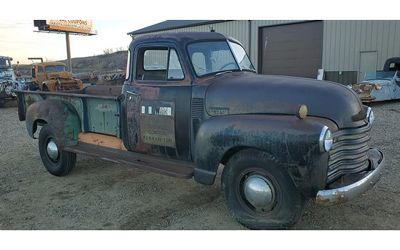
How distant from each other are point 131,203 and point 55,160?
6.49 ft

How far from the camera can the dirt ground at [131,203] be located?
3.81 m

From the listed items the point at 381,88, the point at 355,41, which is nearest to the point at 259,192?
the point at 381,88

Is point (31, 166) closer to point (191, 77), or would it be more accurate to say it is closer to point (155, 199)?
point (155, 199)

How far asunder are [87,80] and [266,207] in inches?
776

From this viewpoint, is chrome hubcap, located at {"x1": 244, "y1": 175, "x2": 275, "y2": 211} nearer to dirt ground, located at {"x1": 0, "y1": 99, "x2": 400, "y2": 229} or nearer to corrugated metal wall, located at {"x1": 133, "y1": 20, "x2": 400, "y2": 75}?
dirt ground, located at {"x1": 0, "y1": 99, "x2": 400, "y2": 229}

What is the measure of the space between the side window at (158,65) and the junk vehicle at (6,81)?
13.3 metres

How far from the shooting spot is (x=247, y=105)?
12.0 feet

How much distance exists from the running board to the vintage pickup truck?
0.05 ft

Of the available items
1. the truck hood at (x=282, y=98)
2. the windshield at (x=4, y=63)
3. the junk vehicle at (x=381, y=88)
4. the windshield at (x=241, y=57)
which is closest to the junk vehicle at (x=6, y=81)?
the windshield at (x=4, y=63)

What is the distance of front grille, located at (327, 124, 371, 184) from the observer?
3.30m

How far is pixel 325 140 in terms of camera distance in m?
3.03

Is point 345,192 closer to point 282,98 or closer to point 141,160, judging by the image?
point 282,98

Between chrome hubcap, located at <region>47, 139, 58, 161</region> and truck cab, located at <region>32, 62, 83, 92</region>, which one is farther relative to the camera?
truck cab, located at <region>32, 62, 83, 92</region>

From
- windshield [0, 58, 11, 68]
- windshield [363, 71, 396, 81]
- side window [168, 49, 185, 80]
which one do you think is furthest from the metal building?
side window [168, 49, 185, 80]
